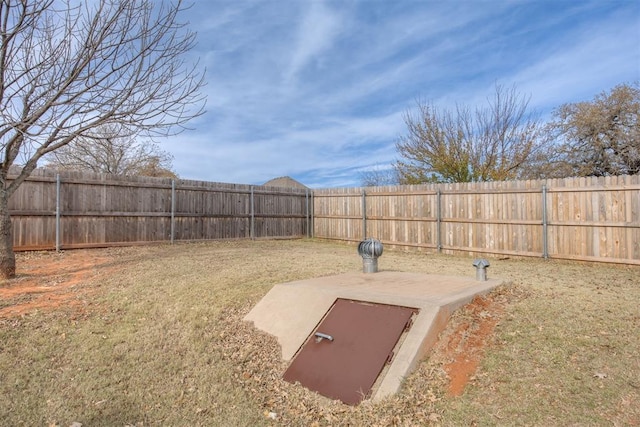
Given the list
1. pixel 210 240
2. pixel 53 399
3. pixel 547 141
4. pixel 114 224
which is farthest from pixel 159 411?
pixel 547 141

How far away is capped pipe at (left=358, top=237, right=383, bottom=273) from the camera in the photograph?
18.7 feet

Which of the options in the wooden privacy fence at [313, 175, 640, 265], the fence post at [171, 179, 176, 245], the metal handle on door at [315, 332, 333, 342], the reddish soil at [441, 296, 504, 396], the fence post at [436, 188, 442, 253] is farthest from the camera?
the fence post at [171, 179, 176, 245]

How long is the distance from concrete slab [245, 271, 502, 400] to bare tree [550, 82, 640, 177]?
52.0 ft

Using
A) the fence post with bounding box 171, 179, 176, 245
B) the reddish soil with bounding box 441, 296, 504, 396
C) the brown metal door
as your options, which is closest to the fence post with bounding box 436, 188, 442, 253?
the reddish soil with bounding box 441, 296, 504, 396

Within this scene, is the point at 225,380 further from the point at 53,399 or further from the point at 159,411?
the point at 53,399

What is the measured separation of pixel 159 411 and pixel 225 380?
61 cm

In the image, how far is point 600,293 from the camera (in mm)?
5230

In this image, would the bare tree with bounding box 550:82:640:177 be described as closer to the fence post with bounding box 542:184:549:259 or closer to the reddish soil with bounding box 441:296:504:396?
the fence post with bounding box 542:184:549:259

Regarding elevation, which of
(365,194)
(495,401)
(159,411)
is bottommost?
(159,411)

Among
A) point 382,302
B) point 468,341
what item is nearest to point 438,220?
point 382,302

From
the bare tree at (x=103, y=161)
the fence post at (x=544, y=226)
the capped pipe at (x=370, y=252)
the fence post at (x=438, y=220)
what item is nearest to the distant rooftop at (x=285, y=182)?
the bare tree at (x=103, y=161)

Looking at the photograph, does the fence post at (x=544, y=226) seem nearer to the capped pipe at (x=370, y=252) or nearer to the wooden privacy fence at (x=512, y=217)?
the wooden privacy fence at (x=512, y=217)

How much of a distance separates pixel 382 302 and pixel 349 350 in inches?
27.7

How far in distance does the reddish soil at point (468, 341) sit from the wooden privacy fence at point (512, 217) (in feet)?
18.6
